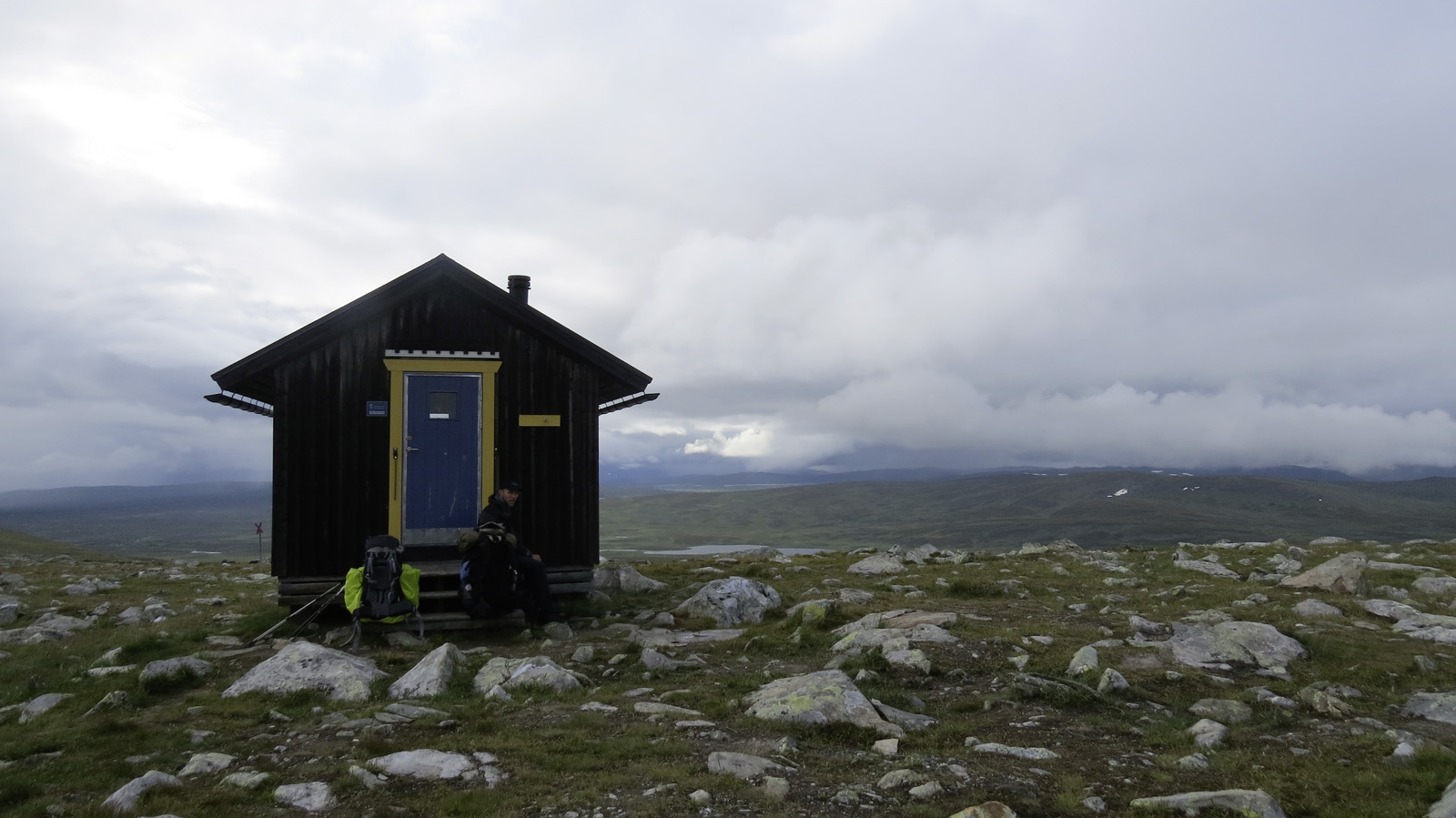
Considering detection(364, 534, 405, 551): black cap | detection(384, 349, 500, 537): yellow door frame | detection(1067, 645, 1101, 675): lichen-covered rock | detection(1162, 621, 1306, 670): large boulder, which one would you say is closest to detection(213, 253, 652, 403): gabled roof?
detection(384, 349, 500, 537): yellow door frame

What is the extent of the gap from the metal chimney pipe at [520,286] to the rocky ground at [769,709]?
21.5 ft

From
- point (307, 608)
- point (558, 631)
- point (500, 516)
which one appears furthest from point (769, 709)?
point (307, 608)

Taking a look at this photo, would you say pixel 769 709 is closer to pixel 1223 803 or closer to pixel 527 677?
pixel 527 677

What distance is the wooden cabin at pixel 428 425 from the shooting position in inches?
547

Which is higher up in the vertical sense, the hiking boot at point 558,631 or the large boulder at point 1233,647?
the large boulder at point 1233,647

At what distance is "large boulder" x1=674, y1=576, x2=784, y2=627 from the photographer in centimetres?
1409

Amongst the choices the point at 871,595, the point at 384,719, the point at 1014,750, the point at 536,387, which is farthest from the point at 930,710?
the point at 536,387

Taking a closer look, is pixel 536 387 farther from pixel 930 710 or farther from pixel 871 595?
pixel 930 710

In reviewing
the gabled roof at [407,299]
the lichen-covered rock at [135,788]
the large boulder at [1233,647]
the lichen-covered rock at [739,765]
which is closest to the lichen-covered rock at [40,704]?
the lichen-covered rock at [135,788]

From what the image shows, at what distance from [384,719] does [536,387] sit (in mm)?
8092

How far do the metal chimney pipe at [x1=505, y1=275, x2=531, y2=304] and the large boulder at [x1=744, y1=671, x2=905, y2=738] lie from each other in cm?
1046

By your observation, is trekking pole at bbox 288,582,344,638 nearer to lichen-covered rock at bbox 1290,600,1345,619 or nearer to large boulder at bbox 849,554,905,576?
large boulder at bbox 849,554,905,576

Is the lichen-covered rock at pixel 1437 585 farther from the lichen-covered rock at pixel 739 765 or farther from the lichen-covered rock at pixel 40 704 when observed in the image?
the lichen-covered rock at pixel 40 704

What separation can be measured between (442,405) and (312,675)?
6324mm
